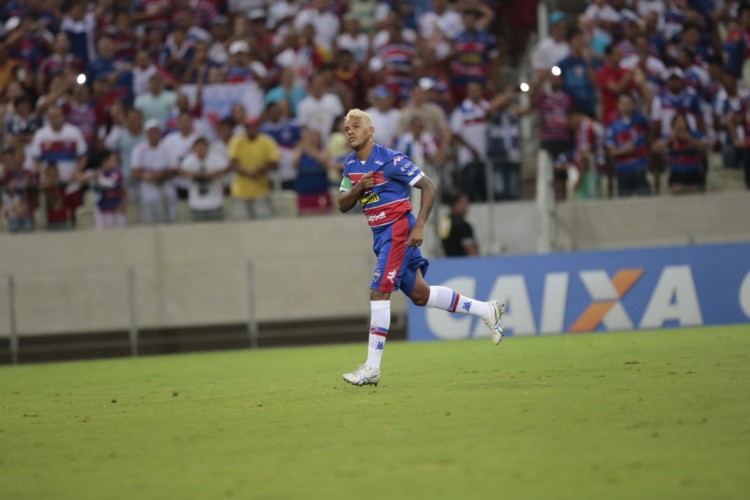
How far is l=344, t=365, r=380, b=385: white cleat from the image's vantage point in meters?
11.3

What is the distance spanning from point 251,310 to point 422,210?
11.0 m

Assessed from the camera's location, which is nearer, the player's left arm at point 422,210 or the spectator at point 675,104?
the player's left arm at point 422,210

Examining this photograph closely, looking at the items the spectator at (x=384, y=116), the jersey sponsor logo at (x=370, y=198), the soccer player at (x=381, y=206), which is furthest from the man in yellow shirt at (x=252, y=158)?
the jersey sponsor logo at (x=370, y=198)

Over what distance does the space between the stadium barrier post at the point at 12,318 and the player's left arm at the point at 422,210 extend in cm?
1208

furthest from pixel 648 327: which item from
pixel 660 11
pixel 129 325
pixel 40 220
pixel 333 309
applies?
pixel 40 220

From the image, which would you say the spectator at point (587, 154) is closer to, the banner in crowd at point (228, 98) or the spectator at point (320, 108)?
the spectator at point (320, 108)

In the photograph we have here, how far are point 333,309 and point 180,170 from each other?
3607 millimetres

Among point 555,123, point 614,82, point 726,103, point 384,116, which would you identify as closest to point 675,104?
point 726,103

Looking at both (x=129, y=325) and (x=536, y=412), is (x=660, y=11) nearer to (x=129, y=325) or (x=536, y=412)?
(x=129, y=325)

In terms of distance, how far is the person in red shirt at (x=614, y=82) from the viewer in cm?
2084

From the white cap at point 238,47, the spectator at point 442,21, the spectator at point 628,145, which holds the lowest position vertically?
the spectator at point 628,145

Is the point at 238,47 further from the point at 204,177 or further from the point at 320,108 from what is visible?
the point at 204,177

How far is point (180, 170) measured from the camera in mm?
20797

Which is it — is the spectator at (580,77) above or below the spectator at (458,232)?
above
